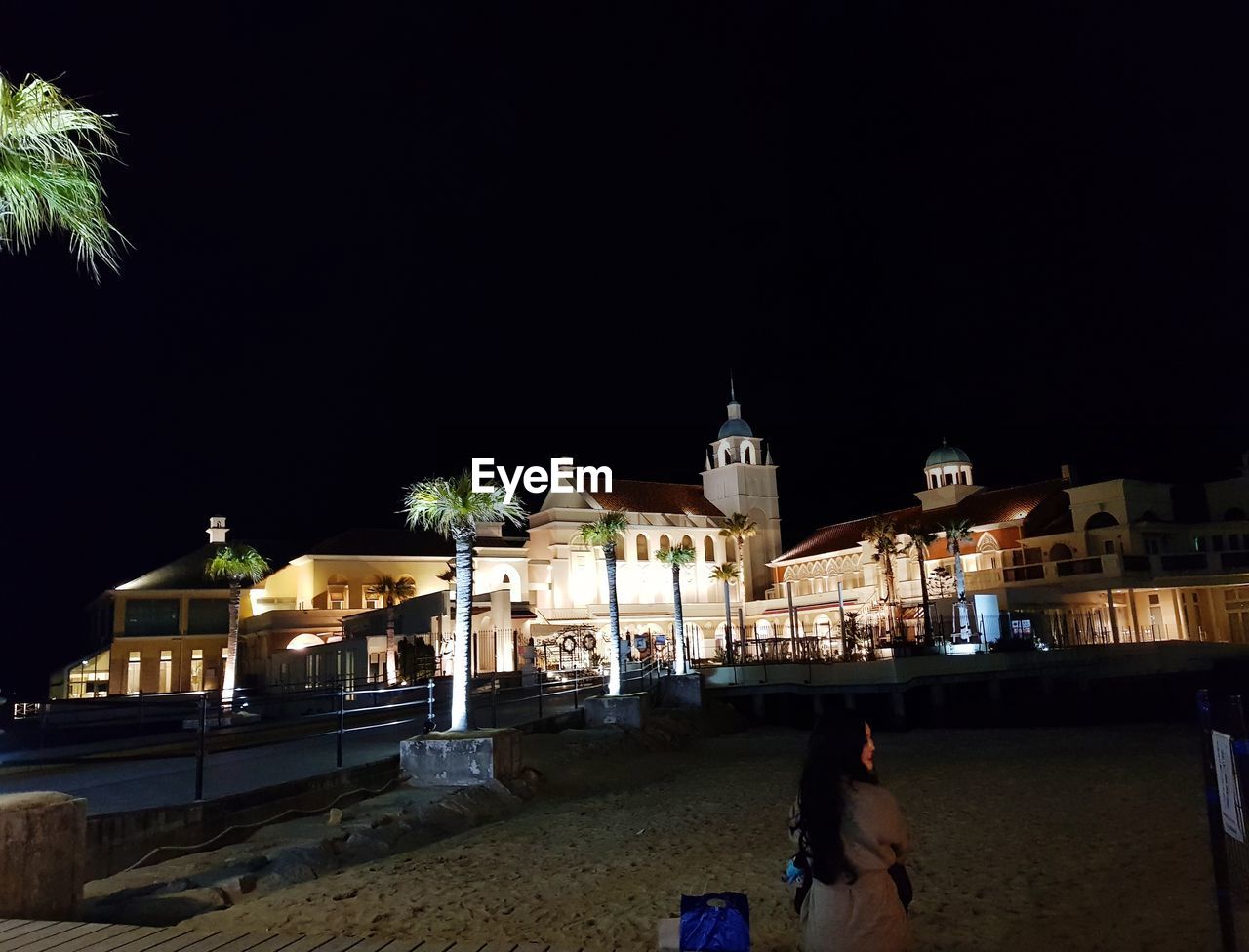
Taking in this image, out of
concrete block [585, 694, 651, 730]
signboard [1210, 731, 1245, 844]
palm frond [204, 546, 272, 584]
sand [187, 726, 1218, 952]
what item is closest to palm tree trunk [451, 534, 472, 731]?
sand [187, 726, 1218, 952]

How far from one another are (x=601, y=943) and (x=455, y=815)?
4851mm

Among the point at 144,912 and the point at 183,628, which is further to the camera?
the point at 183,628

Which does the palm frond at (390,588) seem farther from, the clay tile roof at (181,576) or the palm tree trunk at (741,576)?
the palm tree trunk at (741,576)

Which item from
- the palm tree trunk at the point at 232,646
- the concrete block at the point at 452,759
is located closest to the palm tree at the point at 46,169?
the concrete block at the point at 452,759

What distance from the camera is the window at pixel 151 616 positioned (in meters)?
46.0

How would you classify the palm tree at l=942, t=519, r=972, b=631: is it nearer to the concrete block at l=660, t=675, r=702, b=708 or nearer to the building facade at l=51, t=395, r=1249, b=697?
the building facade at l=51, t=395, r=1249, b=697

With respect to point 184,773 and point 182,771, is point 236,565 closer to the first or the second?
point 182,771

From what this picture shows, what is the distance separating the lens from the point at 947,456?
58.3 metres

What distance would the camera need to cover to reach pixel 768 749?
21.3 meters

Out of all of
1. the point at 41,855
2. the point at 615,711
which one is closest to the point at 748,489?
the point at 615,711

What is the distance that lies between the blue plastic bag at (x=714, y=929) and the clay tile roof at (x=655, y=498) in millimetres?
53736

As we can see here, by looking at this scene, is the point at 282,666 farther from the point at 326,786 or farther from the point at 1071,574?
the point at 1071,574

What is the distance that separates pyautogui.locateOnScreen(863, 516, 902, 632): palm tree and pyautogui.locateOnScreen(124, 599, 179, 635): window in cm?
3608

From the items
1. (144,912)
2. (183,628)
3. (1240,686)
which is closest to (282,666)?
(183,628)
